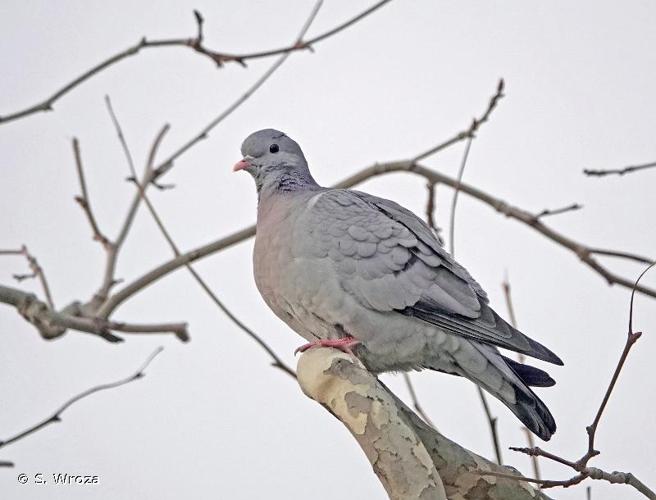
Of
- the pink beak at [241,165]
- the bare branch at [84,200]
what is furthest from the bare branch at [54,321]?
the pink beak at [241,165]

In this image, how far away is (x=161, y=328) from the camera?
63.1 inches

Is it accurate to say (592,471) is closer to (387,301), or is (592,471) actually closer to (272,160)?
(387,301)

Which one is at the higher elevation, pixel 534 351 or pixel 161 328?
pixel 534 351

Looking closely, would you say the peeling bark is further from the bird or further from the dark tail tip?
the dark tail tip

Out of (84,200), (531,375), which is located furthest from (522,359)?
(84,200)

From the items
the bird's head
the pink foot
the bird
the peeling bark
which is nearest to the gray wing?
the bird

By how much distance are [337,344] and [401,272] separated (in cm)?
32

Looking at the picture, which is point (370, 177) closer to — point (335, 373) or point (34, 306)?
point (335, 373)

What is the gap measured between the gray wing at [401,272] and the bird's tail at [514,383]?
0.22 feet

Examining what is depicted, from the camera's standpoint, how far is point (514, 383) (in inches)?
109

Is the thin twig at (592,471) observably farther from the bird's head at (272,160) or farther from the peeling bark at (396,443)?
the bird's head at (272,160)

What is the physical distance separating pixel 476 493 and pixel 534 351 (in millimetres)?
595

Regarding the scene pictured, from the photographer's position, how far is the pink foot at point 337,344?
9.03ft

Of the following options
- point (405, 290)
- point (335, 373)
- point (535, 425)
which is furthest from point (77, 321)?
point (535, 425)
